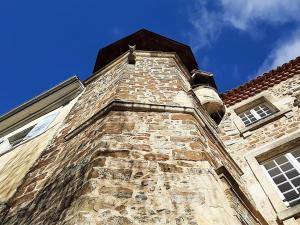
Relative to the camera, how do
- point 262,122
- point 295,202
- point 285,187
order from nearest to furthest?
point 295,202, point 285,187, point 262,122

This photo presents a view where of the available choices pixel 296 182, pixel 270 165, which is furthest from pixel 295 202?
pixel 270 165

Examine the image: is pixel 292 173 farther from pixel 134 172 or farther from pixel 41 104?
pixel 41 104

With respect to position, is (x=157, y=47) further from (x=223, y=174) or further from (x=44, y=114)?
(x=223, y=174)

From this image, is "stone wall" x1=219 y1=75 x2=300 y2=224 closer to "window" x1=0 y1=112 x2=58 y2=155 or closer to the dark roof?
the dark roof

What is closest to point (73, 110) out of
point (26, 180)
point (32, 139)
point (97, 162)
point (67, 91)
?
point (32, 139)

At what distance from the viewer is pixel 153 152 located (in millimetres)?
4539

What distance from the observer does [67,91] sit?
1046 centimetres

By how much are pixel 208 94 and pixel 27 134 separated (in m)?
4.76

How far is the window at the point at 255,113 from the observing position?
379 inches

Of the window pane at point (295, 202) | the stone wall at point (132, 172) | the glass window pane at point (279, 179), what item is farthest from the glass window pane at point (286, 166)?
the stone wall at point (132, 172)

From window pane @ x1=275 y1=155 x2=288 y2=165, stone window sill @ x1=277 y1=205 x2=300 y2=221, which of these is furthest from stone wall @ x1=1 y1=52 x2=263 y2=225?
window pane @ x1=275 y1=155 x2=288 y2=165

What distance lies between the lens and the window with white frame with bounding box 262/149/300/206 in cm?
653

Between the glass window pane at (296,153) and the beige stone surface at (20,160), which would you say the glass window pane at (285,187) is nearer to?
the glass window pane at (296,153)

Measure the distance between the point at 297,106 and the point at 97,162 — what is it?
6.06 meters
